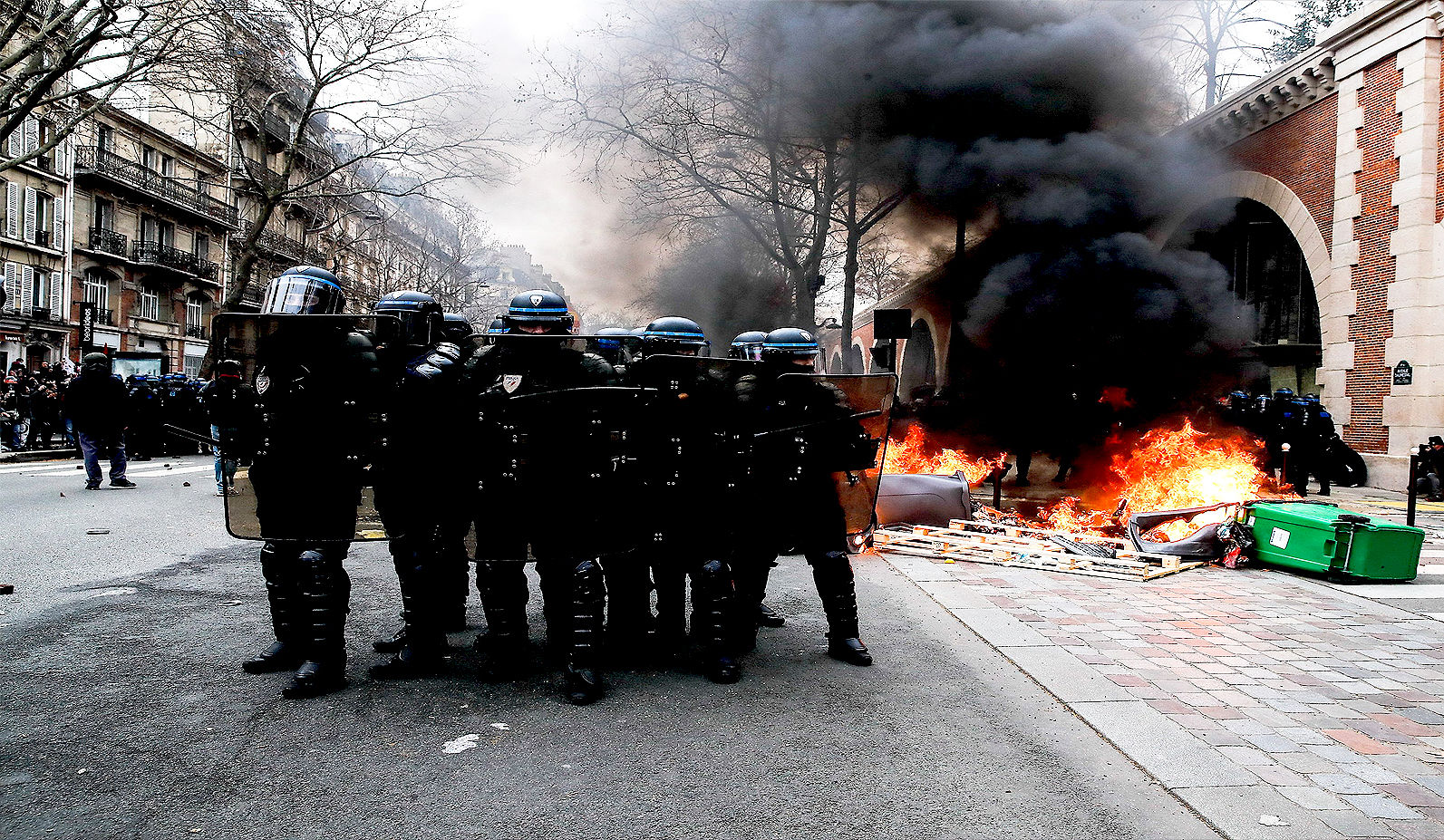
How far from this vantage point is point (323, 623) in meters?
3.75

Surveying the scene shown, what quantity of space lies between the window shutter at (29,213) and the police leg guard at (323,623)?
113ft

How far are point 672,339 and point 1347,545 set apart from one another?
5.31m

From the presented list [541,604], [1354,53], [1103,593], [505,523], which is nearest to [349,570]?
[541,604]

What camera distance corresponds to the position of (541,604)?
5.46 metres

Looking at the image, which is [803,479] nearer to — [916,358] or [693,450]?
[693,450]

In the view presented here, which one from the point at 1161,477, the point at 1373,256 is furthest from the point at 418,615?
the point at 1373,256

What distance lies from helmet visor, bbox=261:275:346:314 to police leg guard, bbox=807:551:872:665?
2.61 m

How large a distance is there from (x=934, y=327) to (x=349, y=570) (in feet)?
49.7

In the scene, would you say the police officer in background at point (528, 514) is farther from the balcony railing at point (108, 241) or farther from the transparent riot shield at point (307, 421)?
the balcony railing at point (108, 241)

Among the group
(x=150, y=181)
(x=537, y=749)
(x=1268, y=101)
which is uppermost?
(x=150, y=181)

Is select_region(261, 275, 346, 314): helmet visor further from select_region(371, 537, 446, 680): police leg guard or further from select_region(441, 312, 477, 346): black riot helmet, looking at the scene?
select_region(371, 537, 446, 680): police leg guard

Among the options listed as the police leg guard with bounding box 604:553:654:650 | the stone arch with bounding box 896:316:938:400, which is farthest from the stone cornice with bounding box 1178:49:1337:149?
the police leg guard with bounding box 604:553:654:650

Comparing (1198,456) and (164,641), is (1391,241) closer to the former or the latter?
(1198,456)

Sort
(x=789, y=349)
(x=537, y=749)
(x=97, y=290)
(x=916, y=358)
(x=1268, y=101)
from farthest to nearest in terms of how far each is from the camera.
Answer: (x=97, y=290), (x=916, y=358), (x=1268, y=101), (x=789, y=349), (x=537, y=749)
